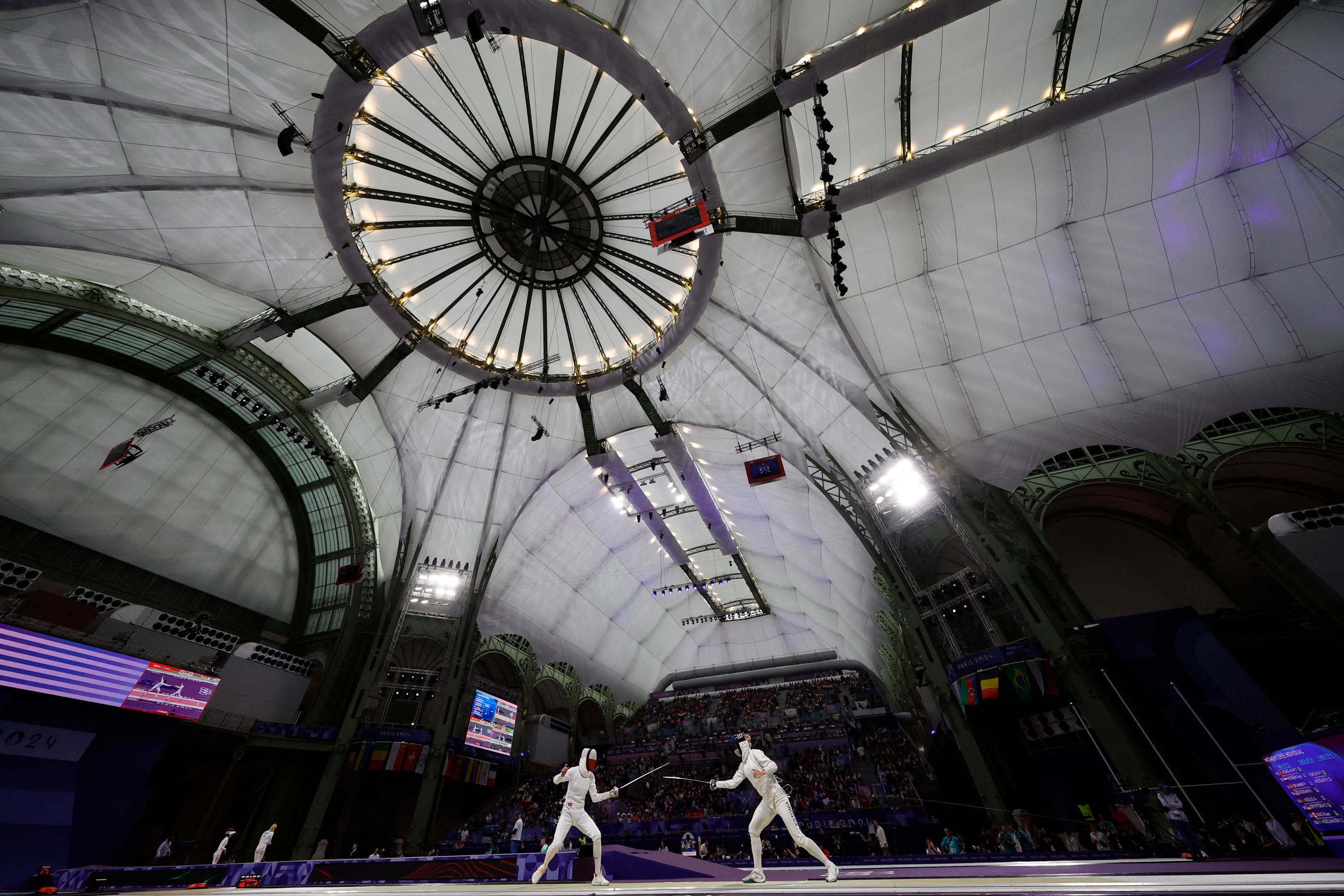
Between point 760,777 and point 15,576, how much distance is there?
33380 mm

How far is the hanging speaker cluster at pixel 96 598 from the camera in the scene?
78.0ft

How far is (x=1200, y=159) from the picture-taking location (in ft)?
56.9

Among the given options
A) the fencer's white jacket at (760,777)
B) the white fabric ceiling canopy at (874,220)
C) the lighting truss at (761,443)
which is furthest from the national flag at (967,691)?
the fencer's white jacket at (760,777)

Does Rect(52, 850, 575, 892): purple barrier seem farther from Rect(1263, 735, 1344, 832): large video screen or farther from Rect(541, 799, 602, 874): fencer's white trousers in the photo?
Rect(1263, 735, 1344, 832): large video screen

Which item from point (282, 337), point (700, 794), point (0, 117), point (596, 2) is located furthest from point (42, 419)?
point (700, 794)

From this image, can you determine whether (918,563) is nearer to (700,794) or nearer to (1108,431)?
(1108,431)

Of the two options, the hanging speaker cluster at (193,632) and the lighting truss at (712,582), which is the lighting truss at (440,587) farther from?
the lighting truss at (712,582)

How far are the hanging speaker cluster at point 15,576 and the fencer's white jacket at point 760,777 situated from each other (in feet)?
Answer: 106

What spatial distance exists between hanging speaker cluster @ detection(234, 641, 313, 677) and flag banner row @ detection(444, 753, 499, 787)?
33.5 ft

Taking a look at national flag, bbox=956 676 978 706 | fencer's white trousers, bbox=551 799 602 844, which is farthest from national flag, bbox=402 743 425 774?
national flag, bbox=956 676 978 706

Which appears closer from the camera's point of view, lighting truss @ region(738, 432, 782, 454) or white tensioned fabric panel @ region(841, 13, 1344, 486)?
white tensioned fabric panel @ region(841, 13, 1344, 486)

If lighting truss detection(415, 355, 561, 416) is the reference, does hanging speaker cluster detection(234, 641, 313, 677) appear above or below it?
below

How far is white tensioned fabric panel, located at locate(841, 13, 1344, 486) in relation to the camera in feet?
55.4

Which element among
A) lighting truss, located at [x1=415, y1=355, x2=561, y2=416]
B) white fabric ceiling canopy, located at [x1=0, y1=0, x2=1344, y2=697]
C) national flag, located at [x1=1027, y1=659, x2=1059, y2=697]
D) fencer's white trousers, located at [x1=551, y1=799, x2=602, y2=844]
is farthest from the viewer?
lighting truss, located at [x1=415, y1=355, x2=561, y2=416]
